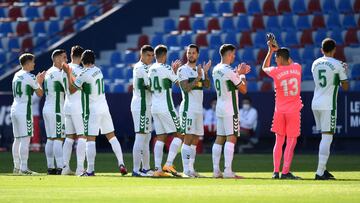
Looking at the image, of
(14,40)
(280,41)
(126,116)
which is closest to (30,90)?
(126,116)

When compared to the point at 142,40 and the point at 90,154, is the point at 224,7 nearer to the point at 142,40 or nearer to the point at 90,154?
the point at 142,40

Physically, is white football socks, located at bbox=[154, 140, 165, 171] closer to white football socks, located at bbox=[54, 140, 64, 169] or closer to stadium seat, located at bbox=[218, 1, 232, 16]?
white football socks, located at bbox=[54, 140, 64, 169]

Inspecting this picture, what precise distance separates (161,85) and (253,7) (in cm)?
1402

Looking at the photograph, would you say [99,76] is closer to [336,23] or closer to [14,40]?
[336,23]

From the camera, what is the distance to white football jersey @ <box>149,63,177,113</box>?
69.9 feet

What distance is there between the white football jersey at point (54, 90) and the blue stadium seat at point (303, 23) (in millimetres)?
12227

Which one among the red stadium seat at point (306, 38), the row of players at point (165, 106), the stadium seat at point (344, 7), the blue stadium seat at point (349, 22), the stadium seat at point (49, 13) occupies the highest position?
the stadium seat at point (49, 13)

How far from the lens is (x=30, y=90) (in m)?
22.8

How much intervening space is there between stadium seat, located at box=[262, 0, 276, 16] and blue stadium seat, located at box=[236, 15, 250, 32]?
0.59 m

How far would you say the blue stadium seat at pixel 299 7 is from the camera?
34.3 m

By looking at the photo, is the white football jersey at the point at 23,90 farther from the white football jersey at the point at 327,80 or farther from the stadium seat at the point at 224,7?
the stadium seat at the point at 224,7

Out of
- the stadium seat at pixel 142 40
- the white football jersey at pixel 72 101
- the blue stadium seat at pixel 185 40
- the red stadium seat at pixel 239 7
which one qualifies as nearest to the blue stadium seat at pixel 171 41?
the blue stadium seat at pixel 185 40

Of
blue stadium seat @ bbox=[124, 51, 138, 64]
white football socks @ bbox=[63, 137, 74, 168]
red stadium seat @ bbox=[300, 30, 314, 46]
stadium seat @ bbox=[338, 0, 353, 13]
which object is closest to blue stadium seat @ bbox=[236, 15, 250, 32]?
red stadium seat @ bbox=[300, 30, 314, 46]

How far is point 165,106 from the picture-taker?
21.4 metres
